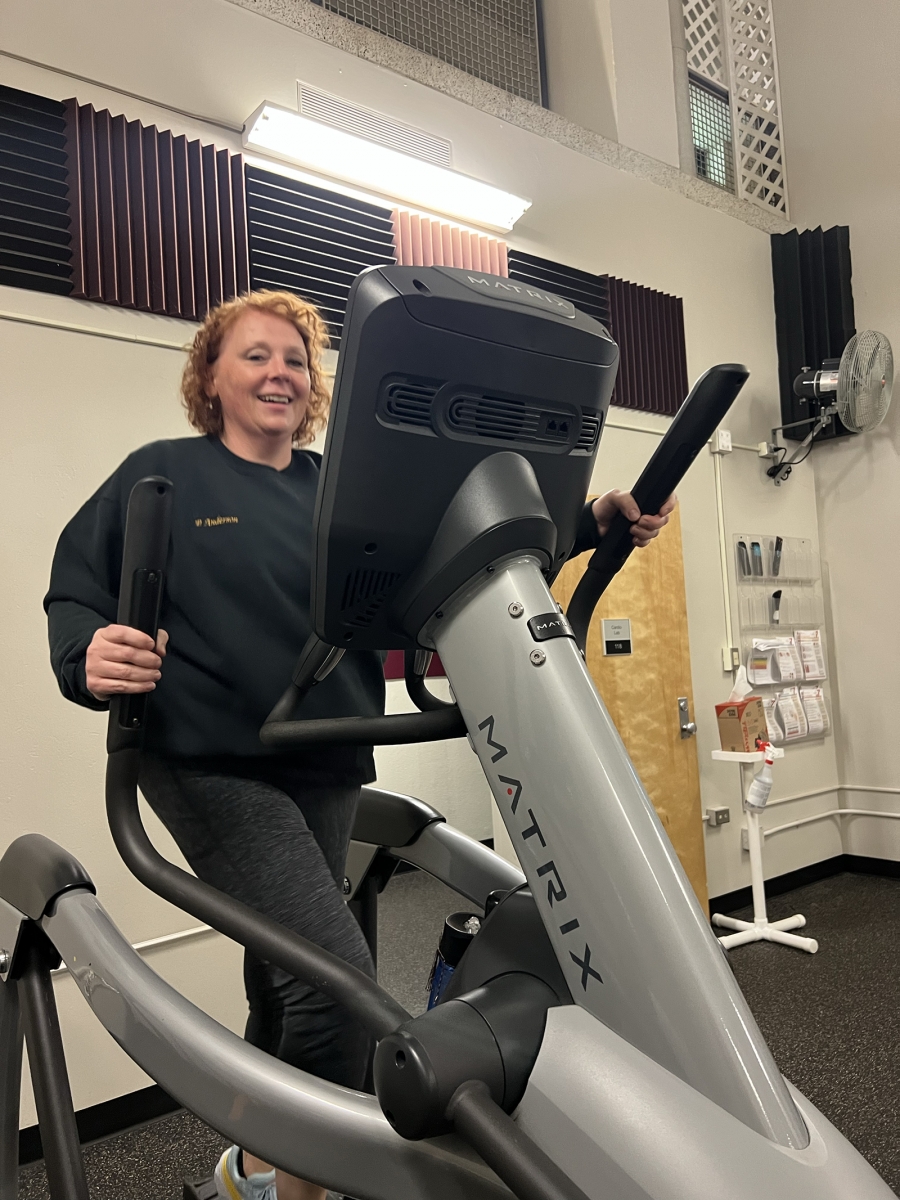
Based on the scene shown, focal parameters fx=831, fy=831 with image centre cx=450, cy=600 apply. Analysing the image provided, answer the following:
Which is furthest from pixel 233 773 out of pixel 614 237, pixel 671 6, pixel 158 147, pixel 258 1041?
pixel 671 6

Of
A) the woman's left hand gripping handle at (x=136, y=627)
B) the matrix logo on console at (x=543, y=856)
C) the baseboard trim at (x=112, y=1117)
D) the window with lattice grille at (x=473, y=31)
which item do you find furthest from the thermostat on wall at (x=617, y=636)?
the matrix logo on console at (x=543, y=856)

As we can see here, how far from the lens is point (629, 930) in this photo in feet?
2.02

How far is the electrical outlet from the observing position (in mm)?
3949

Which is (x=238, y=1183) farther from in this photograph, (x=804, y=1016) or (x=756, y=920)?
(x=756, y=920)

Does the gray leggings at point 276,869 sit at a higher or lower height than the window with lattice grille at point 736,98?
lower

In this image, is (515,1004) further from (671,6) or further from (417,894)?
(671,6)

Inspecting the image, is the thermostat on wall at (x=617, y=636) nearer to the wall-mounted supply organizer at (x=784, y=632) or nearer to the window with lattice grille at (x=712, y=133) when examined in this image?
the wall-mounted supply organizer at (x=784, y=632)

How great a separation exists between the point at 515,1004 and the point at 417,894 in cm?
248

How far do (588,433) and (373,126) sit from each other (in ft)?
8.97

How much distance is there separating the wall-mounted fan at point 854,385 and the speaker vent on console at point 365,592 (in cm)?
394

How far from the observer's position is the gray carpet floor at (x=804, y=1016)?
2.05 meters

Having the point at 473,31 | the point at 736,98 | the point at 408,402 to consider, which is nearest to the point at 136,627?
the point at 408,402

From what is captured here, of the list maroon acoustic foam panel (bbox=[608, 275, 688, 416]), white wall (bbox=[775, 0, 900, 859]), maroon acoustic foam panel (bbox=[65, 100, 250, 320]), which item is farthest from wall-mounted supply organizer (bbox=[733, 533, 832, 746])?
maroon acoustic foam panel (bbox=[65, 100, 250, 320])

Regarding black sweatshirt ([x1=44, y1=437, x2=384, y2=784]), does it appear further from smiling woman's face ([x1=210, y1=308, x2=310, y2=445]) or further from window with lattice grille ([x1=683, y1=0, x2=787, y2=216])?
window with lattice grille ([x1=683, y1=0, x2=787, y2=216])
